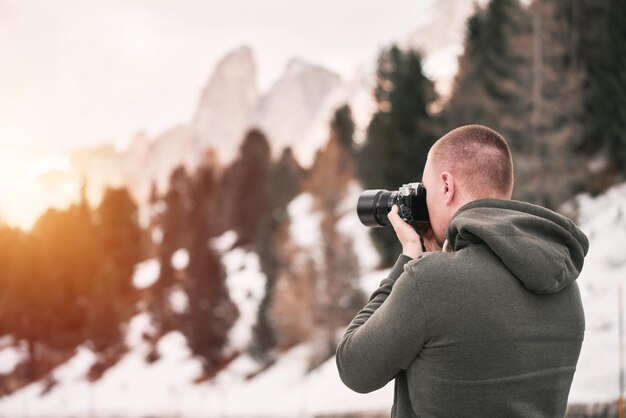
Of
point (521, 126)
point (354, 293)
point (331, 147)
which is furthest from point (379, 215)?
point (331, 147)

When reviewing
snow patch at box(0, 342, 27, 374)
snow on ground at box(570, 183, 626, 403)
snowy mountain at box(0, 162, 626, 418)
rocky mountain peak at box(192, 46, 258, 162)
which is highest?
rocky mountain peak at box(192, 46, 258, 162)

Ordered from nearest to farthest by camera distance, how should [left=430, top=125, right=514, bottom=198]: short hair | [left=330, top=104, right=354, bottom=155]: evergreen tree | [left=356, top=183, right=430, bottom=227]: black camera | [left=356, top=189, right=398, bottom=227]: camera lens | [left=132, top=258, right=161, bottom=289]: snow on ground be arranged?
[left=430, top=125, right=514, bottom=198]: short hair
[left=356, top=183, right=430, bottom=227]: black camera
[left=356, top=189, right=398, bottom=227]: camera lens
[left=330, top=104, right=354, bottom=155]: evergreen tree
[left=132, top=258, right=161, bottom=289]: snow on ground

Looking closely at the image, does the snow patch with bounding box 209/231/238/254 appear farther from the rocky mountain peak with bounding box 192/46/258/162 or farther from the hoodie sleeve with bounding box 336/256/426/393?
the rocky mountain peak with bounding box 192/46/258/162

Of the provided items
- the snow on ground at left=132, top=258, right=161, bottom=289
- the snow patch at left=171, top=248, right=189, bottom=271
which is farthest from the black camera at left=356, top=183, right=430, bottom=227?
the snow patch at left=171, top=248, right=189, bottom=271

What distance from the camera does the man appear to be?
175 centimetres

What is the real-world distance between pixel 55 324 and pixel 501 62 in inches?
1576

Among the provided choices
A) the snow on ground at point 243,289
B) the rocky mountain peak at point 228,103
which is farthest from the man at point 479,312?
the rocky mountain peak at point 228,103

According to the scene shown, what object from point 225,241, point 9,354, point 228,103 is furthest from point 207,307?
point 228,103

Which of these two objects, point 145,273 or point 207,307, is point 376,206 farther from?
point 145,273

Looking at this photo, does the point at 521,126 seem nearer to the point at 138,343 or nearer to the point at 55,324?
the point at 138,343

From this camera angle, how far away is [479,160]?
1931 mm

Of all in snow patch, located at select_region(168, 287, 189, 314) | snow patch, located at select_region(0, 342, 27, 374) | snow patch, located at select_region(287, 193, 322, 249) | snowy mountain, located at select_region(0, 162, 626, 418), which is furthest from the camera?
snow patch, located at select_region(0, 342, 27, 374)

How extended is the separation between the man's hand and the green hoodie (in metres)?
0.17

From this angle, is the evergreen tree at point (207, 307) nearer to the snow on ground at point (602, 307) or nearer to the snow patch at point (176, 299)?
the snow patch at point (176, 299)
